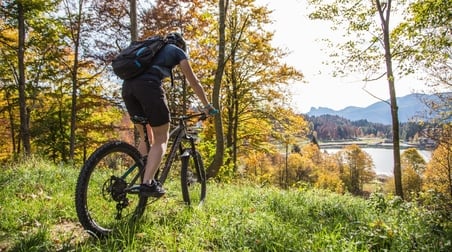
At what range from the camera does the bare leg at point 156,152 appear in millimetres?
3260

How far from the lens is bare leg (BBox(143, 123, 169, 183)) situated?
3.26 metres

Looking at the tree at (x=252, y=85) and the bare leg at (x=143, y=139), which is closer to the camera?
the bare leg at (x=143, y=139)

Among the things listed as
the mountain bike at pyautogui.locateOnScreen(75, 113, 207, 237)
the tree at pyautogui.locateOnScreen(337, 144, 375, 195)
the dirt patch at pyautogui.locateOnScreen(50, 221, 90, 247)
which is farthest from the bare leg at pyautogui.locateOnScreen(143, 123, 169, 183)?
the tree at pyautogui.locateOnScreen(337, 144, 375, 195)

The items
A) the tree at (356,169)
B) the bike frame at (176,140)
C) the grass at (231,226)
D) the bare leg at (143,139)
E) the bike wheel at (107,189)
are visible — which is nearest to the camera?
the grass at (231,226)

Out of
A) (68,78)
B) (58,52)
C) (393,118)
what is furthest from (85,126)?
(393,118)

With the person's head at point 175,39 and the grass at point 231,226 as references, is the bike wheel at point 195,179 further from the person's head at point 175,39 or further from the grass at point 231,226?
the person's head at point 175,39

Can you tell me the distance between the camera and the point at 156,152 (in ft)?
10.9

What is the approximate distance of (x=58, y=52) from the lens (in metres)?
16.8

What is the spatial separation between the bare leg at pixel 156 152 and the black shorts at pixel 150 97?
0.08m

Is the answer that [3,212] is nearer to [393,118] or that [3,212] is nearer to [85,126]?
[393,118]

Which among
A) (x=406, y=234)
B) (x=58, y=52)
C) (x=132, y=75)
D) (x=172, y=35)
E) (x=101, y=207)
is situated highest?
(x=58, y=52)

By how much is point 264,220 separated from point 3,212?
2.78 meters

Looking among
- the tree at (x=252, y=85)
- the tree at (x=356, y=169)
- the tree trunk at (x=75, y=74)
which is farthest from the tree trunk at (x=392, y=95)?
the tree at (x=356, y=169)

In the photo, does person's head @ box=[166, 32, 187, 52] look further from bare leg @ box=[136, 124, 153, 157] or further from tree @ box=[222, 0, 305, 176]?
tree @ box=[222, 0, 305, 176]
